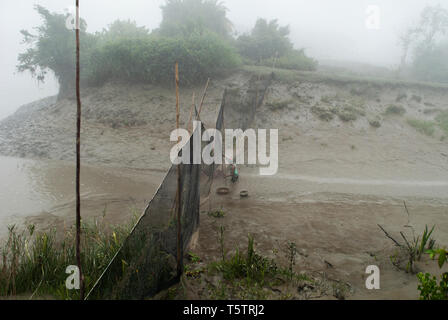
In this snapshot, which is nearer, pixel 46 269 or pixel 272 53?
pixel 46 269

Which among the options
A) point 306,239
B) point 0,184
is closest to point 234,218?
point 306,239

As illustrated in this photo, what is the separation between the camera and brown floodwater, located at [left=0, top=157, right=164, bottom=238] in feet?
17.1

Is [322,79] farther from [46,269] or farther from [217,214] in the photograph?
[46,269]

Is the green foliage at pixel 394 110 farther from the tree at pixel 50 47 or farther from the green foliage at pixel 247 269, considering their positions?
the tree at pixel 50 47

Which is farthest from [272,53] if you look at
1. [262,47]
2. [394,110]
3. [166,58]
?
[394,110]

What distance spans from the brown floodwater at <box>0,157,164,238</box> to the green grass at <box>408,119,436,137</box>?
10902mm

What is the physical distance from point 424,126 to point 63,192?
1371 cm

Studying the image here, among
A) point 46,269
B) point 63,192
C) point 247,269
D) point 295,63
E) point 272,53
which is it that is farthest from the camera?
point 272,53

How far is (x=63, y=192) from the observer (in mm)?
6539

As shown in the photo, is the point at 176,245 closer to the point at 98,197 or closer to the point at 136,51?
the point at 98,197

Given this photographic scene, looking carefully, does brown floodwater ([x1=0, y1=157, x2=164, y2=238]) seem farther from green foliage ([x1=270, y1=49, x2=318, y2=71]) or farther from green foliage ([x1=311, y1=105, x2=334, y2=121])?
green foliage ([x1=270, y1=49, x2=318, y2=71])

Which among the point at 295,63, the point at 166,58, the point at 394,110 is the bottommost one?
the point at 394,110

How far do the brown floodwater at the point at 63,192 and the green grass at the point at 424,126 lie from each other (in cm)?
1090

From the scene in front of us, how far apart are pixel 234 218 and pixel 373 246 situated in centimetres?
235
